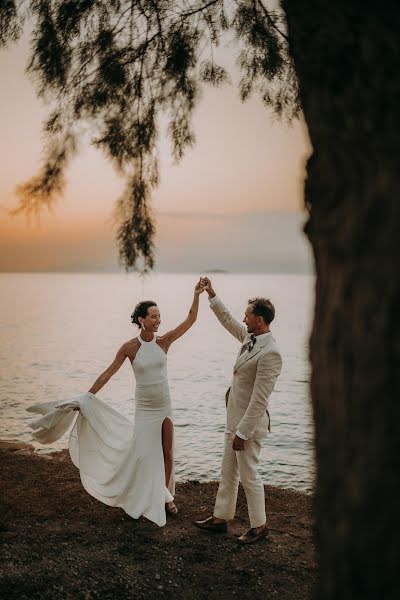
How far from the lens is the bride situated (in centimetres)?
571

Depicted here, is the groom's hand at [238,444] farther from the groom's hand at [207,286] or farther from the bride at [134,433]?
the groom's hand at [207,286]

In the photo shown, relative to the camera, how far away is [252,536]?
17.1 ft

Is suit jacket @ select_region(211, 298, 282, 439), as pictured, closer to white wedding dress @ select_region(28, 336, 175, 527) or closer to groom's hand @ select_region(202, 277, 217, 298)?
groom's hand @ select_region(202, 277, 217, 298)

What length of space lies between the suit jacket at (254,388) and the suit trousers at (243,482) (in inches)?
6.6

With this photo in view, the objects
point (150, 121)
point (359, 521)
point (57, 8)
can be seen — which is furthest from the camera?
point (150, 121)

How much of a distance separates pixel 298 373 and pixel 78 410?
71.8 feet

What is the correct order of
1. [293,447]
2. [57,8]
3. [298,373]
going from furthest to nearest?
[298,373] < [293,447] < [57,8]

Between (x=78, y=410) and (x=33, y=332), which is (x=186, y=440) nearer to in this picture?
(x=78, y=410)

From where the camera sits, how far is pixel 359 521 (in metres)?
1.59

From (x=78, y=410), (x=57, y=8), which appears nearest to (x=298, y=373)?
(x=78, y=410)

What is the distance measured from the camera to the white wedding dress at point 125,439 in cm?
569

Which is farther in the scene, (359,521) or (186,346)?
(186,346)

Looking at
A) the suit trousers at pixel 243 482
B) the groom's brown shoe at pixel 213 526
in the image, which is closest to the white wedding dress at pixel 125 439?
Result: the groom's brown shoe at pixel 213 526

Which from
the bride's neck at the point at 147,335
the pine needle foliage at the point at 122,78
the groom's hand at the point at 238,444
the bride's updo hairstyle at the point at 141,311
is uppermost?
the pine needle foliage at the point at 122,78
